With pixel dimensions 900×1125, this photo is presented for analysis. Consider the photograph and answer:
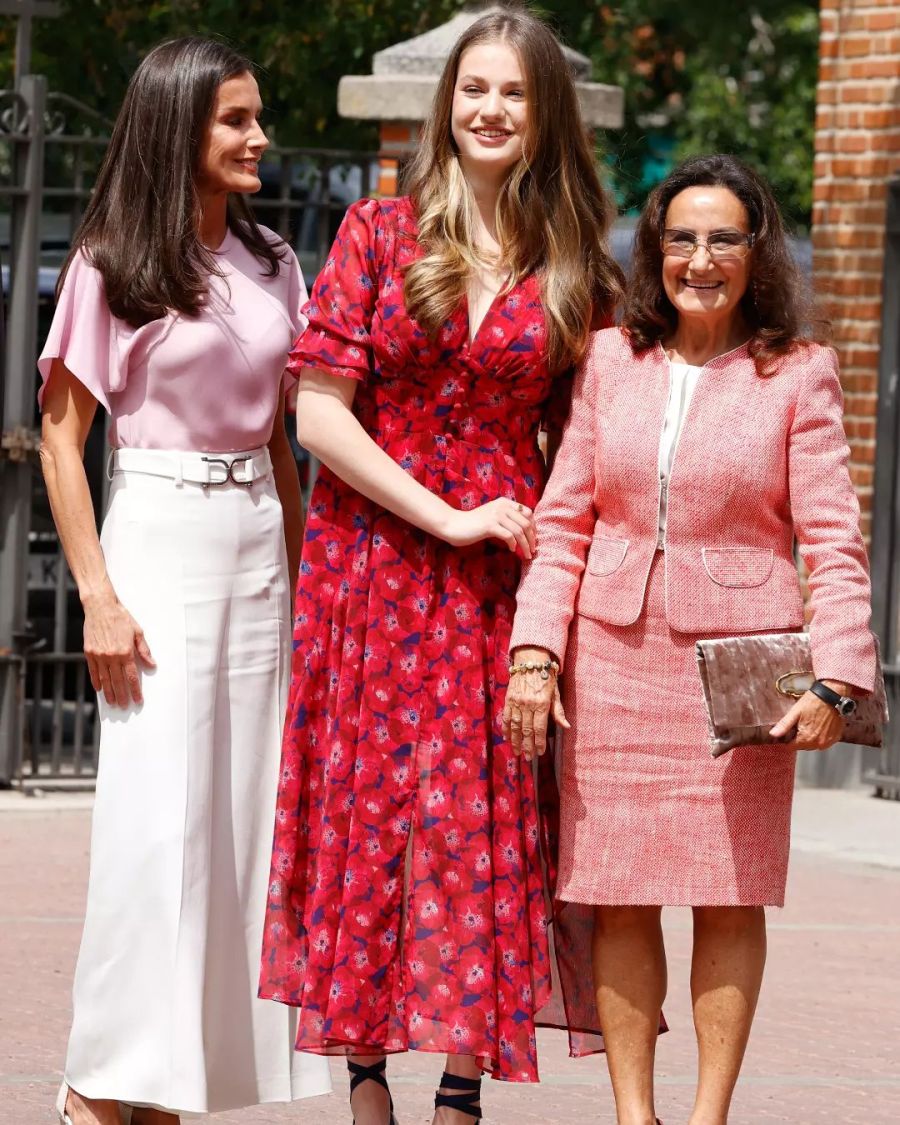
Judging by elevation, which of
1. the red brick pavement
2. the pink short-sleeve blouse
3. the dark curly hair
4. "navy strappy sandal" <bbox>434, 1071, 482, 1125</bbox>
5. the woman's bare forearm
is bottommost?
the red brick pavement

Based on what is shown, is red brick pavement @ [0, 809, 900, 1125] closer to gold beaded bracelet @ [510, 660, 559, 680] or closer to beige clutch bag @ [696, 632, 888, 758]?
gold beaded bracelet @ [510, 660, 559, 680]

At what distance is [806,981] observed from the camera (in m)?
6.44

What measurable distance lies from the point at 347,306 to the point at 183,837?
104 centimetres

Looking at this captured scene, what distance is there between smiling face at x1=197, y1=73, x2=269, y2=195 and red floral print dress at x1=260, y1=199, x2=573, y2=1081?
0.74 feet

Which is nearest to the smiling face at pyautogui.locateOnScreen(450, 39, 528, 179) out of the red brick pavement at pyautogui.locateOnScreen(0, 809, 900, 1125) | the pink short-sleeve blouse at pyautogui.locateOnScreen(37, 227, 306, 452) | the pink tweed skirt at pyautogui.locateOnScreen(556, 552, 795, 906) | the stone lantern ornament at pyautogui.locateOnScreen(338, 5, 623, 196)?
the pink short-sleeve blouse at pyautogui.locateOnScreen(37, 227, 306, 452)

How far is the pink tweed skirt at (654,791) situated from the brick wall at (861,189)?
17.5ft

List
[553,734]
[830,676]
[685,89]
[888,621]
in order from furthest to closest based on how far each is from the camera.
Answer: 1. [685,89]
2. [888,621]
3. [553,734]
4. [830,676]

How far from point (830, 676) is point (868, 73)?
5.88 metres

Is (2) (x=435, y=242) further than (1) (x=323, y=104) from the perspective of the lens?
No

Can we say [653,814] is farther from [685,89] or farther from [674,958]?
[685,89]

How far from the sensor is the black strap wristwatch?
4129 millimetres

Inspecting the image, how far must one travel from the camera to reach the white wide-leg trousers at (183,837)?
14.0 feet

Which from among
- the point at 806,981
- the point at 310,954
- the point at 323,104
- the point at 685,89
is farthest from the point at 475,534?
the point at 685,89

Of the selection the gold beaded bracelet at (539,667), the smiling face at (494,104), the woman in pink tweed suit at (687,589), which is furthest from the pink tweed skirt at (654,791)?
the smiling face at (494,104)
